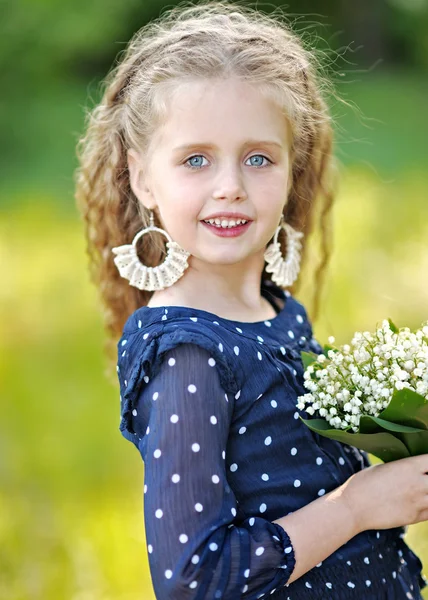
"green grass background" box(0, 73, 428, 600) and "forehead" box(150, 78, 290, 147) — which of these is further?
"green grass background" box(0, 73, 428, 600)

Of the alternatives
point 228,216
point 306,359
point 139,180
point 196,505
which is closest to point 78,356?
point 139,180

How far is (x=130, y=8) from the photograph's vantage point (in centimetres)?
2048

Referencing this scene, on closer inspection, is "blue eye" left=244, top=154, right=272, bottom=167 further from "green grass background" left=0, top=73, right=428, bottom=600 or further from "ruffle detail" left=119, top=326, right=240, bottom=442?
"green grass background" left=0, top=73, right=428, bottom=600

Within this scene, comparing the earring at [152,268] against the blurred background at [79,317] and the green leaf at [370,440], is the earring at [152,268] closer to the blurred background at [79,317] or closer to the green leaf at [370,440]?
the green leaf at [370,440]

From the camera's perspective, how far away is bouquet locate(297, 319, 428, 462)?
1.96m

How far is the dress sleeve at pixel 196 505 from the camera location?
5.89 ft

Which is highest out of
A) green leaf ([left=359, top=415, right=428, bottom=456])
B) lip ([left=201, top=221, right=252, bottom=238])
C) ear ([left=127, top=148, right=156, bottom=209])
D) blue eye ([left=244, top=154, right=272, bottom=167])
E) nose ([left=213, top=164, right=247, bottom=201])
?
ear ([left=127, top=148, right=156, bottom=209])

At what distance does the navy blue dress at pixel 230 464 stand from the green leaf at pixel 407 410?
0.75ft

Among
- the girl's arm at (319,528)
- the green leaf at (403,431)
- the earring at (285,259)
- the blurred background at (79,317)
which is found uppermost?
the blurred background at (79,317)

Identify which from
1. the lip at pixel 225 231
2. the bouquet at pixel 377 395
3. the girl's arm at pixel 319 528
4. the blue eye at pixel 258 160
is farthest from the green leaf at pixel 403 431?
the blue eye at pixel 258 160

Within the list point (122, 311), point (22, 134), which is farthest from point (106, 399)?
point (22, 134)

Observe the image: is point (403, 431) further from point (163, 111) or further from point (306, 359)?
point (163, 111)

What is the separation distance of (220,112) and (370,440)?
0.76m

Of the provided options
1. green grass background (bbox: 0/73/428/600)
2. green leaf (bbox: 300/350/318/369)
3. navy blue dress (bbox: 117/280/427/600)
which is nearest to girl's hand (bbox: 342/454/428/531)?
navy blue dress (bbox: 117/280/427/600)
